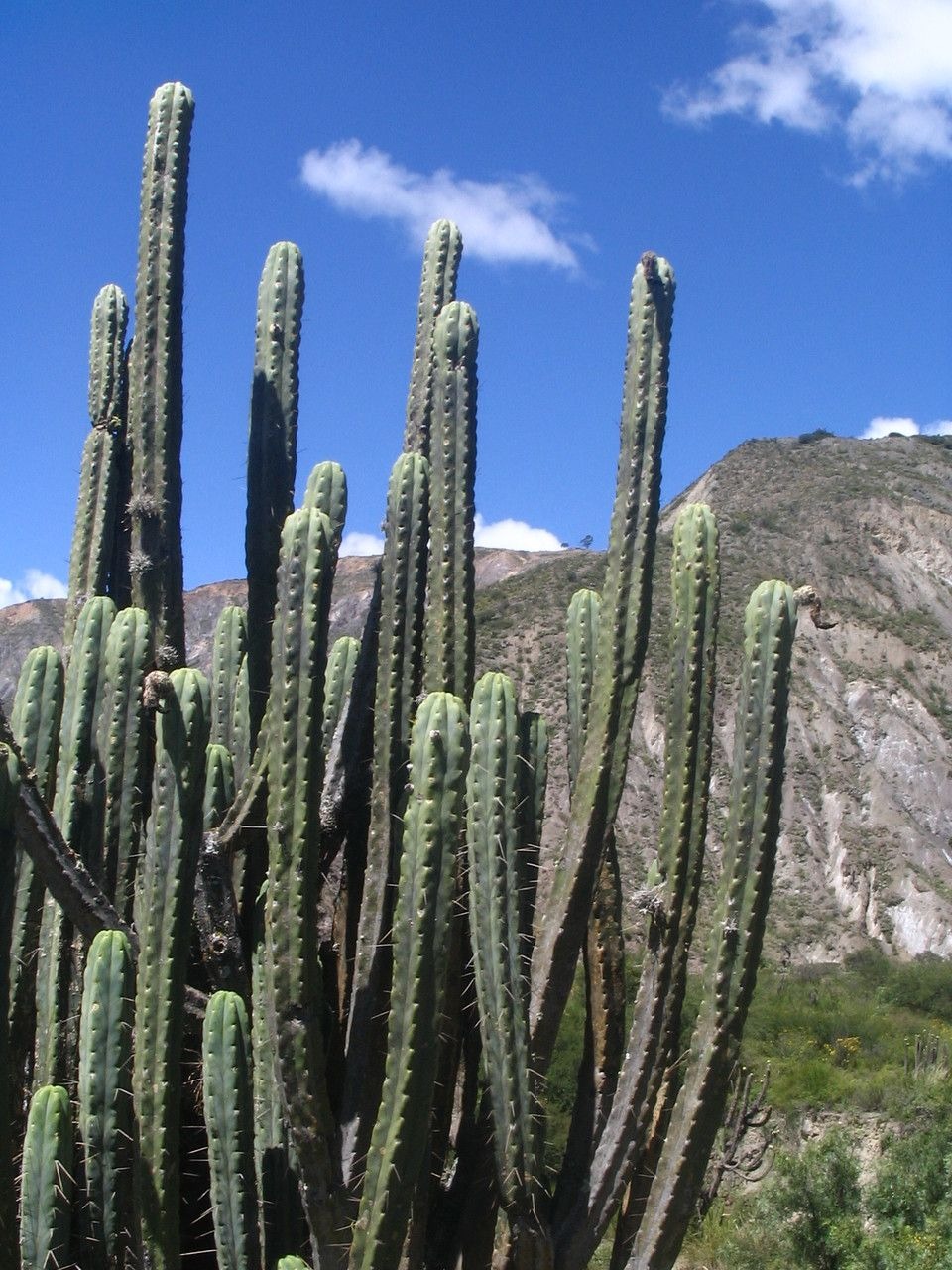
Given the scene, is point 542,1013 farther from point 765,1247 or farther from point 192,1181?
point 765,1247

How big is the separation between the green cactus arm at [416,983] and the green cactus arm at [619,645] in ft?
2.38

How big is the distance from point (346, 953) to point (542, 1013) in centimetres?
94

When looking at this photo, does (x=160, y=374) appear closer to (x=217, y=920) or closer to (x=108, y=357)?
(x=108, y=357)

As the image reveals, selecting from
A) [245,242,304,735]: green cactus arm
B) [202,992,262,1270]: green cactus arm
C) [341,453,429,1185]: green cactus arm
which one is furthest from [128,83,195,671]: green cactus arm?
[202,992,262,1270]: green cactus arm

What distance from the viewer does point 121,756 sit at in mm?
4516

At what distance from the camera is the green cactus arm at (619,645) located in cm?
434

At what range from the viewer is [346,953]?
4855 millimetres

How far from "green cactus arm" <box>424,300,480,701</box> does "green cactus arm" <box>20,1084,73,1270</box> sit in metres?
1.84

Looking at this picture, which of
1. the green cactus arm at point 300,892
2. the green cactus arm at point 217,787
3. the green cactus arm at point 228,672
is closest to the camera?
the green cactus arm at point 300,892

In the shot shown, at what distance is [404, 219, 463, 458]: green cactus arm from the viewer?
534cm

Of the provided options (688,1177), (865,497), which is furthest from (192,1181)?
(865,497)

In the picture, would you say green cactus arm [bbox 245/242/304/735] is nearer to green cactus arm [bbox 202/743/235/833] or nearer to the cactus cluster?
the cactus cluster

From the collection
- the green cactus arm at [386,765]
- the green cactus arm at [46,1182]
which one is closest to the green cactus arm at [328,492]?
the green cactus arm at [386,765]

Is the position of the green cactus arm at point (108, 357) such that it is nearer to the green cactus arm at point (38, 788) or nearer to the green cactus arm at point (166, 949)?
the green cactus arm at point (38, 788)
